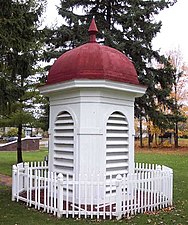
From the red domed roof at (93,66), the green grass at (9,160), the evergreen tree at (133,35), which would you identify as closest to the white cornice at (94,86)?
the red domed roof at (93,66)

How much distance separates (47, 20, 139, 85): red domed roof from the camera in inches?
362

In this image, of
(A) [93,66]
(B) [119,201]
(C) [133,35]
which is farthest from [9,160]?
(B) [119,201]

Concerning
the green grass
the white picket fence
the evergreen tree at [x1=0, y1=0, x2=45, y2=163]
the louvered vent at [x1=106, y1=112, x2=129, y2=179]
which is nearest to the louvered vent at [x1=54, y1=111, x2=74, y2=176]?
the white picket fence

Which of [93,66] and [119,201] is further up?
[93,66]

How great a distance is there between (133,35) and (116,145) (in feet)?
45.1

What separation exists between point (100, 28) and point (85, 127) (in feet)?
48.0

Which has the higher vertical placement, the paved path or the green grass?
the paved path

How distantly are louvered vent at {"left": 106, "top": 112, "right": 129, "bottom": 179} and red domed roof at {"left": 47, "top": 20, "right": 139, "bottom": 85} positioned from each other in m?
1.16

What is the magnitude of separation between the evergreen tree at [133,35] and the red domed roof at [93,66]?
10825mm

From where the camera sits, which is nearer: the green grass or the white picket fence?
the white picket fence

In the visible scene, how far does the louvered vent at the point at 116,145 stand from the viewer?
9.47 metres

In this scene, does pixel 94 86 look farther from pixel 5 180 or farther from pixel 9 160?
pixel 9 160

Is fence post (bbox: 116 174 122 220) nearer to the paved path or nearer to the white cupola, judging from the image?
the white cupola

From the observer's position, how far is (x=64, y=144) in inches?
386
